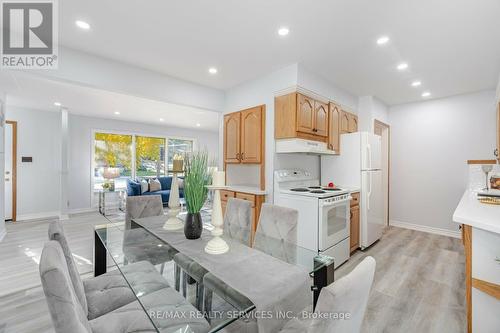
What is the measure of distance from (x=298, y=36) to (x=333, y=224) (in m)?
2.18

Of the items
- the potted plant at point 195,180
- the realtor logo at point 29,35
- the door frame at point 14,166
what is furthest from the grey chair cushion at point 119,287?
the door frame at point 14,166

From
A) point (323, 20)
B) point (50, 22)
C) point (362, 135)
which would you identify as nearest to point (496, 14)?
point (323, 20)

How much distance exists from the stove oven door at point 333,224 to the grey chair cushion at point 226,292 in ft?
5.64

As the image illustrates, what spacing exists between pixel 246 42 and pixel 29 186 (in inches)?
236

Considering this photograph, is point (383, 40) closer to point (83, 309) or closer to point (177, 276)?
point (177, 276)

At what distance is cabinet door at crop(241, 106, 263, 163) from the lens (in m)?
3.24

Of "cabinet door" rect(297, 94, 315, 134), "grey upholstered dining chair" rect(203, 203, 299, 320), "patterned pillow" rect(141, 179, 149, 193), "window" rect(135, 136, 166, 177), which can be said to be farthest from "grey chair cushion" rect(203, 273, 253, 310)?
"window" rect(135, 136, 166, 177)

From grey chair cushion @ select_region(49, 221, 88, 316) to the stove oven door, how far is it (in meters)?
2.20

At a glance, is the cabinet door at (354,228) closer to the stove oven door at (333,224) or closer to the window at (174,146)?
the stove oven door at (333,224)

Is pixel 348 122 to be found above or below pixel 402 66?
below

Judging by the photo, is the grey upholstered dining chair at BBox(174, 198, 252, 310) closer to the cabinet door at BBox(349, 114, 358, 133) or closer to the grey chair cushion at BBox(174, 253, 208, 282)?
the grey chair cushion at BBox(174, 253, 208, 282)

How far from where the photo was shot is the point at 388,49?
2.48 meters

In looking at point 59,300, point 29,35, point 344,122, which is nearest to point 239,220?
point 59,300

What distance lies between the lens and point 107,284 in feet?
4.98
